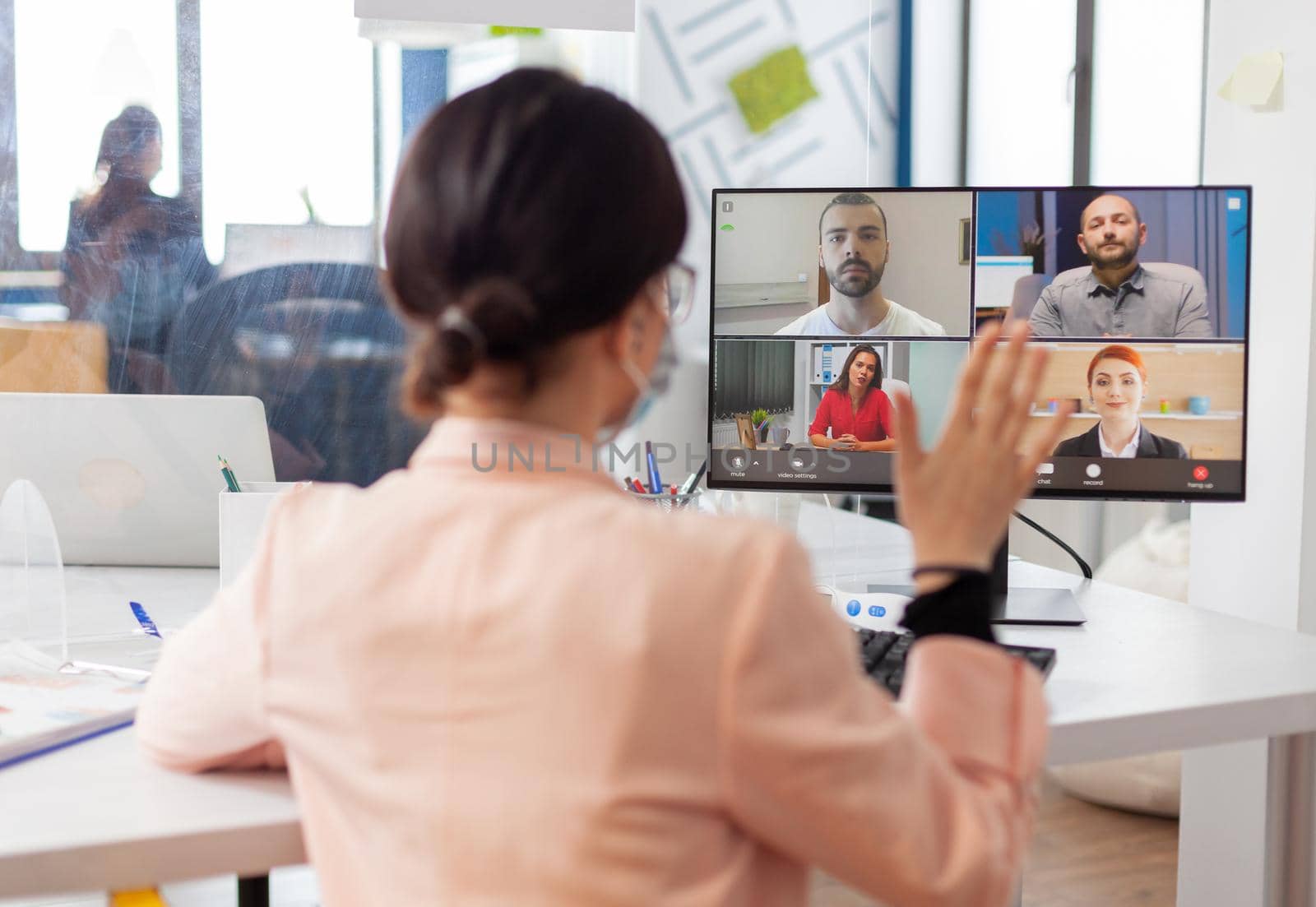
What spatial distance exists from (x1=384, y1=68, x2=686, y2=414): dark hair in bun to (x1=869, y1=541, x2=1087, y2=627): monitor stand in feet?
2.56

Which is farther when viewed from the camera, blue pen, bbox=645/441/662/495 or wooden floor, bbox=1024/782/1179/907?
wooden floor, bbox=1024/782/1179/907

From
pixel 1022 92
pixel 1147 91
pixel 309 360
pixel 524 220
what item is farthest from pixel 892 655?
pixel 1022 92

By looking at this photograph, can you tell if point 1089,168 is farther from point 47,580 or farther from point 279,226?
point 47,580

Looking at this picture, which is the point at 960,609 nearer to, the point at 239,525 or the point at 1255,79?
the point at 239,525

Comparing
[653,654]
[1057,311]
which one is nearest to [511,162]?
[653,654]

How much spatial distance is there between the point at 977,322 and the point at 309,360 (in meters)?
0.80

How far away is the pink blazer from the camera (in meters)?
0.55

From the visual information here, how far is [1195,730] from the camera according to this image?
98cm

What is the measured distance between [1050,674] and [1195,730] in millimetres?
122

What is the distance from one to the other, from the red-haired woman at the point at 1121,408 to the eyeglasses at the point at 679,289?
0.72 metres

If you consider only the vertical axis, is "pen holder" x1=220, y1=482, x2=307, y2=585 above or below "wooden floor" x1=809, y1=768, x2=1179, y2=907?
above

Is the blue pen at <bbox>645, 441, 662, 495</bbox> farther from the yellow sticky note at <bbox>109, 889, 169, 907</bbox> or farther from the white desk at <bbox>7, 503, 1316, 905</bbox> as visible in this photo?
the yellow sticky note at <bbox>109, 889, 169, 907</bbox>

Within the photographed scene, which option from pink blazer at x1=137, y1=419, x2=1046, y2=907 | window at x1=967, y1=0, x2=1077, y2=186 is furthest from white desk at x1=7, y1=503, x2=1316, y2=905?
window at x1=967, y1=0, x2=1077, y2=186

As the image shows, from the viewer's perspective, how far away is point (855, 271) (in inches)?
53.6
